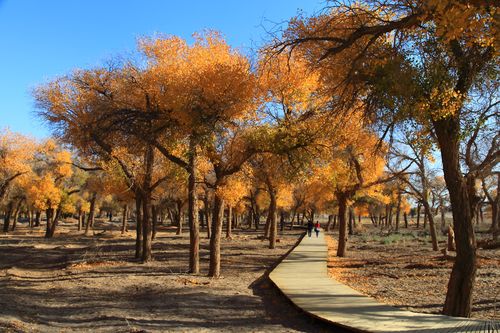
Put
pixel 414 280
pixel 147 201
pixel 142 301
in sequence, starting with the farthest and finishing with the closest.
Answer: pixel 147 201, pixel 414 280, pixel 142 301

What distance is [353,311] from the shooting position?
859 centimetres

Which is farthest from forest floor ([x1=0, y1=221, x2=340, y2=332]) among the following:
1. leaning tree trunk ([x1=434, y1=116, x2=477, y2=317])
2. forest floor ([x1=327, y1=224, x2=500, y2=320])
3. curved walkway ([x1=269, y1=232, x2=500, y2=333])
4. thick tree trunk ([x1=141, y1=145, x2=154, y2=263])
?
forest floor ([x1=327, y1=224, x2=500, y2=320])

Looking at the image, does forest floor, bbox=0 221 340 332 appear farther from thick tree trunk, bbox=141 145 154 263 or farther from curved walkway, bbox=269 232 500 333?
thick tree trunk, bbox=141 145 154 263

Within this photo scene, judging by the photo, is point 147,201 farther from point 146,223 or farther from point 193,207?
point 193,207

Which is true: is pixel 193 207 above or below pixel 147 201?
below

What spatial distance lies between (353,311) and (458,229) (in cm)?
257

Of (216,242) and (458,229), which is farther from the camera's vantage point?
Result: (216,242)

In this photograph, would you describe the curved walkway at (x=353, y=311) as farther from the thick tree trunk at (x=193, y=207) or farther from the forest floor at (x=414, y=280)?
the thick tree trunk at (x=193, y=207)

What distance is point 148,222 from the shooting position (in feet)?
63.4

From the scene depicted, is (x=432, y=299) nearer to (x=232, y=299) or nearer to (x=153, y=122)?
(x=232, y=299)

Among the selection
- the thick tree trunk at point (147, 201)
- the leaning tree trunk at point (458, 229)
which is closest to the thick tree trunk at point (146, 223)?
the thick tree trunk at point (147, 201)

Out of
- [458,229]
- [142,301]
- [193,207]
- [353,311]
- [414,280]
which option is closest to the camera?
[458,229]

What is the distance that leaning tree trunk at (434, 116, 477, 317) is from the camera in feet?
26.4

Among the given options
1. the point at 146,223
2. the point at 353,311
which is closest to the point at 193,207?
the point at 146,223
